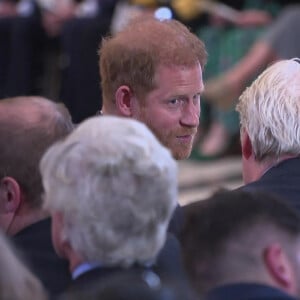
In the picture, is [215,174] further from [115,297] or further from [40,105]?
[115,297]

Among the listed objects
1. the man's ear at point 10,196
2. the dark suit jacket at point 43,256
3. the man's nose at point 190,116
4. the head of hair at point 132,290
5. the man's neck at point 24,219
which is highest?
the head of hair at point 132,290

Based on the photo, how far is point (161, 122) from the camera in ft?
12.4

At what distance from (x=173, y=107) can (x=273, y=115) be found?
11.8 inches

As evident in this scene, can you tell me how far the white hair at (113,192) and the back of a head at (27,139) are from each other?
428 mm

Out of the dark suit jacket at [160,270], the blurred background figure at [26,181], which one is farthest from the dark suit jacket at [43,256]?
the dark suit jacket at [160,270]

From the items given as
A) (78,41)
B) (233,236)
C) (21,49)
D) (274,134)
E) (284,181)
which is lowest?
(21,49)

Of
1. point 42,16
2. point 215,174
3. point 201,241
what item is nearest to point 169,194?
point 201,241

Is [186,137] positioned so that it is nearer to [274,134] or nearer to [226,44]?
[274,134]

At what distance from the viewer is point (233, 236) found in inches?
105

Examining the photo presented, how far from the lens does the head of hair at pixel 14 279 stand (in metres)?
2.35

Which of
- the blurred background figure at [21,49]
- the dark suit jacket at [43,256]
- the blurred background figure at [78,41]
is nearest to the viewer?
the dark suit jacket at [43,256]

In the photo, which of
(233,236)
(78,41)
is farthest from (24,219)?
(78,41)

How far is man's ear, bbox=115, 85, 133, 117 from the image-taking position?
377 centimetres

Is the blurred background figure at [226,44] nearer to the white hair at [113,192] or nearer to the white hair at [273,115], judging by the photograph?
the white hair at [273,115]
